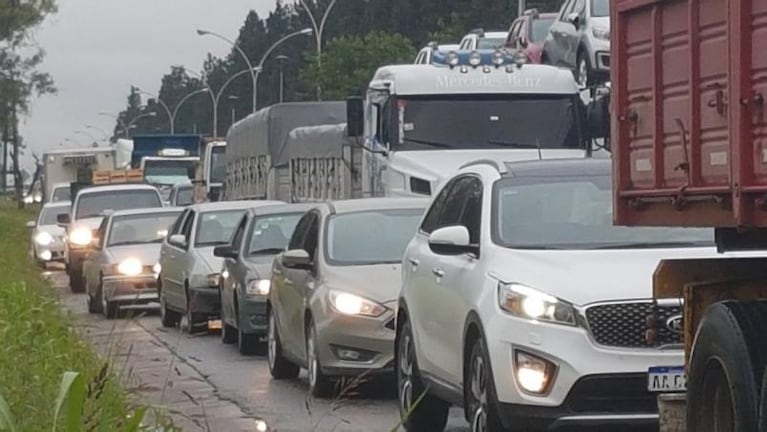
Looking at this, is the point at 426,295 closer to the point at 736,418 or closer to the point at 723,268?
the point at 723,268

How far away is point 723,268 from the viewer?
26.1 ft

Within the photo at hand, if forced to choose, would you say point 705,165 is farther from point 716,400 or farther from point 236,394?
point 236,394

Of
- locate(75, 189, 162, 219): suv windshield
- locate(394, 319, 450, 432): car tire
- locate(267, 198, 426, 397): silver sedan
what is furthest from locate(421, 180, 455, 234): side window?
locate(75, 189, 162, 219): suv windshield

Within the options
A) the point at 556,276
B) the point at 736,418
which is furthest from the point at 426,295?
the point at 736,418

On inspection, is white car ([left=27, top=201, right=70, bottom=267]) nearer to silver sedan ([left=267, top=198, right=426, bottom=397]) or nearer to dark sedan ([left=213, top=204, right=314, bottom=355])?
dark sedan ([left=213, top=204, right=314, bottom=355])

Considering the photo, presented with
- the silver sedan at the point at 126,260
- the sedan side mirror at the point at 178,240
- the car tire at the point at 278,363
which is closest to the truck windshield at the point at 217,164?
the silver sedan at the point at 126,260

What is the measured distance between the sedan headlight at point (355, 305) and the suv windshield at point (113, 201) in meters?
21.1

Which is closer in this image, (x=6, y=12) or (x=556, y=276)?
(x=556, y=276)

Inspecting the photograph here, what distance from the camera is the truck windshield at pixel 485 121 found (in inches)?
807

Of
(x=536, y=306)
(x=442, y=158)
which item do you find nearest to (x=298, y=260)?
(x=536, y=306)

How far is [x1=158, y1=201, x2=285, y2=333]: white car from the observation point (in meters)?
22.6

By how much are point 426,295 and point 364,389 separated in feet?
11.4

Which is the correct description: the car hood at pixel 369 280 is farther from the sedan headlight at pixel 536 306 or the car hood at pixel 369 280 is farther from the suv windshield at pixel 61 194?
the suv windshield at pixel 61 194

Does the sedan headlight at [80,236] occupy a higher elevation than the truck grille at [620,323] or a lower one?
lower
